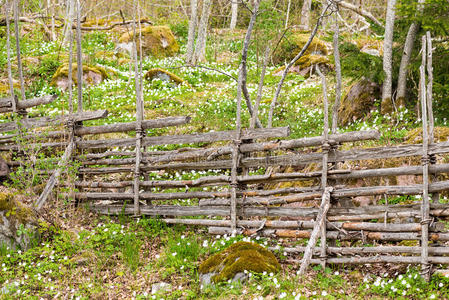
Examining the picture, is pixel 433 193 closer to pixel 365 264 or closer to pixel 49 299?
pixel 365 264

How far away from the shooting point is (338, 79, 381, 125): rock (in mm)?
12320

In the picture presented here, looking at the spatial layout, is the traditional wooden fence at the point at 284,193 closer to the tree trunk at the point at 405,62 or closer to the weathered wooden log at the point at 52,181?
the weathered wooden log at the point at 52,181

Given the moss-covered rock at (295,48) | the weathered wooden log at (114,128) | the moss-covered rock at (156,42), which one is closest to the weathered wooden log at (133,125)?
the weathered wooden log at (114,128)

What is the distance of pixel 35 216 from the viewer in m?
8.45

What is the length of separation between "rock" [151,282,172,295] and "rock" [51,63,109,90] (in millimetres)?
12087

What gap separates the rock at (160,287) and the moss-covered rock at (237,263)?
481mm

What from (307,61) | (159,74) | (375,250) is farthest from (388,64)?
(159,74)

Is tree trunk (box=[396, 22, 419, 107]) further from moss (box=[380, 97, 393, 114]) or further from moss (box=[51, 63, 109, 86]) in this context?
moss (box=[51, 63, 109, 86])

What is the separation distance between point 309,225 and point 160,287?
241 centimetres

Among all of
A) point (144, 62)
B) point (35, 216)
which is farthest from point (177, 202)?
point (144, 62)

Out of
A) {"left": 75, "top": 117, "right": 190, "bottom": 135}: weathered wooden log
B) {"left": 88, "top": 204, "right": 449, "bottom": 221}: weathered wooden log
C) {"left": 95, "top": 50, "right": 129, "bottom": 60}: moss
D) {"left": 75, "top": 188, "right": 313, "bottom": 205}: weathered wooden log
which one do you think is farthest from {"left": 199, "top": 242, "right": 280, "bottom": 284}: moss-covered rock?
{"left": 95, "top": 50, "right": 129, "bottom": 60}: moss

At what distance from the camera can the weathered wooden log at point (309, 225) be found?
6844 millimetres

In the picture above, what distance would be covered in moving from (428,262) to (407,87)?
6429 millimetres

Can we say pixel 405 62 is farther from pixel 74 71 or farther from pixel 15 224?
pixel 74 71
